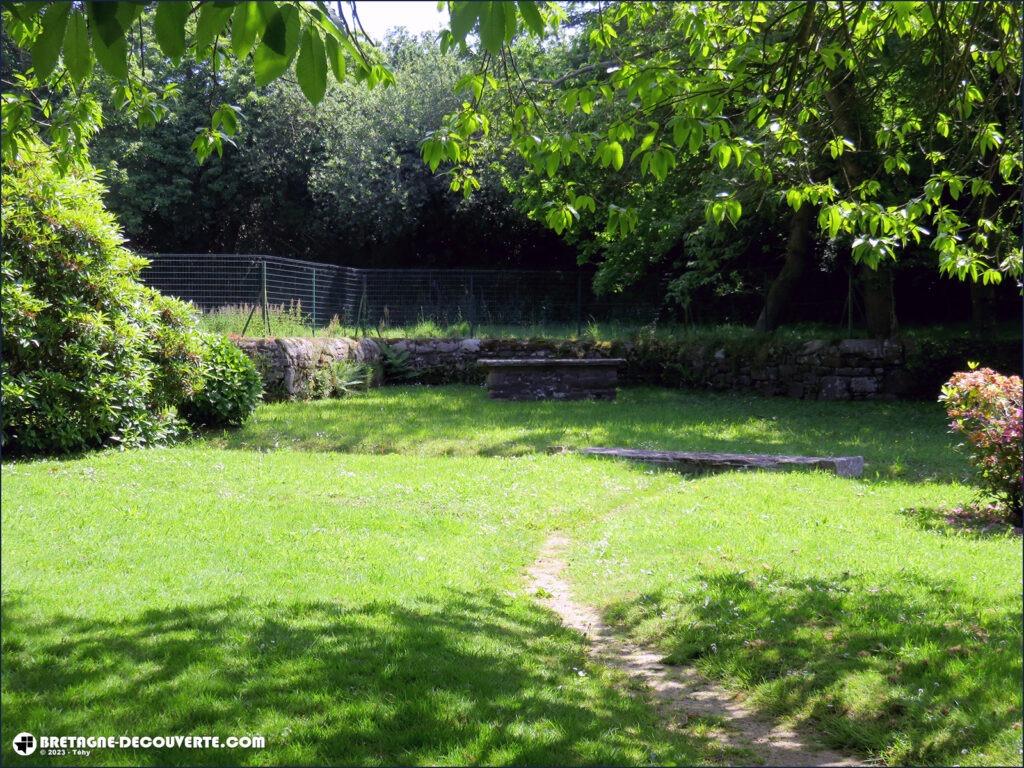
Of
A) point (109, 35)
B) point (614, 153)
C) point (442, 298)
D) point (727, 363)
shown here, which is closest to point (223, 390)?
point (614, 153)

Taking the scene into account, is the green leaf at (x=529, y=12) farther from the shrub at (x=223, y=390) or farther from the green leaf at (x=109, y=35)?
the shrub at (x=223, y=390)

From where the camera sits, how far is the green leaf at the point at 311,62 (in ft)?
8.44

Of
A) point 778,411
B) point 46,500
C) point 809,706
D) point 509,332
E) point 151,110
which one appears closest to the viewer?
point 809,706

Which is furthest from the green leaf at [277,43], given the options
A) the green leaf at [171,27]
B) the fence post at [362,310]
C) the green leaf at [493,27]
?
the fence post at [362,310]

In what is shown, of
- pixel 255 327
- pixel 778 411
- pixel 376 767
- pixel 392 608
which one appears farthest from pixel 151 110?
pixel 778 411

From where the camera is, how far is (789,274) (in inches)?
772

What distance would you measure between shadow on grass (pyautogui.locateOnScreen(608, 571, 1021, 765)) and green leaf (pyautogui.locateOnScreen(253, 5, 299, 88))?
3.68 m

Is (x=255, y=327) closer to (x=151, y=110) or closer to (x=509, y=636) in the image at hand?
→ (x=151, y=110)

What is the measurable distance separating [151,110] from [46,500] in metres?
3.34

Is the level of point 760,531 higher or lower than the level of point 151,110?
lower

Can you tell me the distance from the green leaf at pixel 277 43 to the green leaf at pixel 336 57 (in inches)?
5.1

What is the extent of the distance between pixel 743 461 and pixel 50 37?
9311 millimetres

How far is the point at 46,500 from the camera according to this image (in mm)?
6973

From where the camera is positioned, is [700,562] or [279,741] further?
[700,562]
